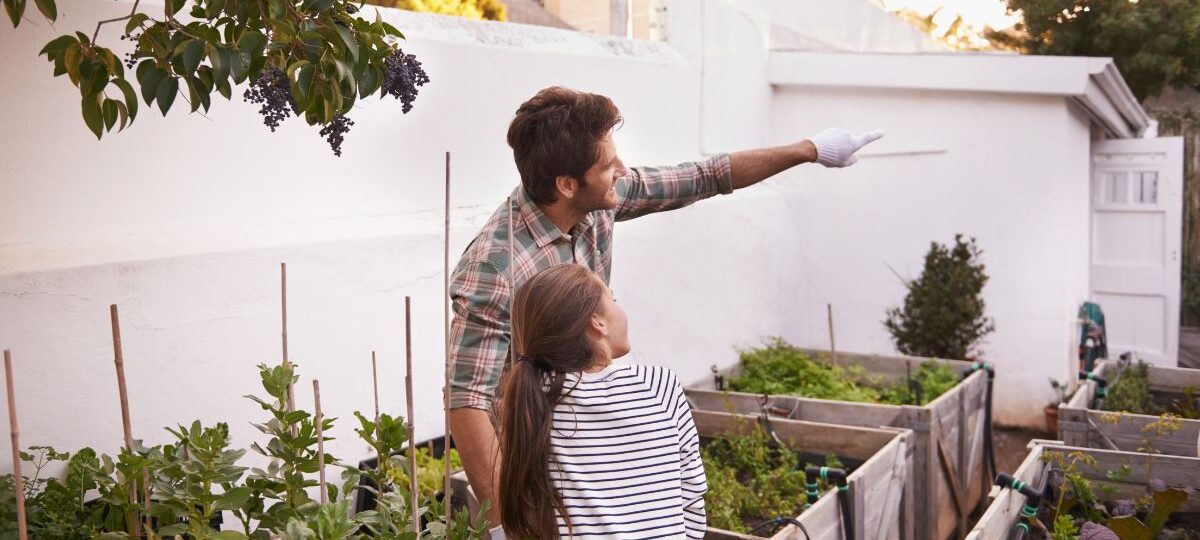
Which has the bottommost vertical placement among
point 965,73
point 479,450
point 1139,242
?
point 479,450

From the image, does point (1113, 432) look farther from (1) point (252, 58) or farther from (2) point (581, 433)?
(1) point (252, 58)

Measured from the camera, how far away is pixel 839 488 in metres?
3.32

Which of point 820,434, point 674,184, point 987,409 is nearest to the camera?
point 674,184

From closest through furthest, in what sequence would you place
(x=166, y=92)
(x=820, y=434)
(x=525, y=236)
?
1. (x=166, y=92)
2. (x=525, y=236)
3. (x=820, y=434)

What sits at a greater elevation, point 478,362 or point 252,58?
point 252,58

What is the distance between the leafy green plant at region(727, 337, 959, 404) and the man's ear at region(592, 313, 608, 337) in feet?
10.5

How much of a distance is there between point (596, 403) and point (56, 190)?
1.90 m

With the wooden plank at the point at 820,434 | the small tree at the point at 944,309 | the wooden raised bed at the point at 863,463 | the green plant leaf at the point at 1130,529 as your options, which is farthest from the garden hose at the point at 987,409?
the green plant leaf at the point at 1130,529

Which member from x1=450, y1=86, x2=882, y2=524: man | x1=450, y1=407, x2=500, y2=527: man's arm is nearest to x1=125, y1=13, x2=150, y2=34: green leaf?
x1=450, y1=86, x2=882, y2=524: man

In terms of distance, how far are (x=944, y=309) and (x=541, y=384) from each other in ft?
15.5

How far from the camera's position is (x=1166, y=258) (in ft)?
24.9

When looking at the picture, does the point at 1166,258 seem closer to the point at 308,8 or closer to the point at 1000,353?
the point at 1000,353

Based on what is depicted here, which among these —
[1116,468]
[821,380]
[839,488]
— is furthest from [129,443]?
[821,380]

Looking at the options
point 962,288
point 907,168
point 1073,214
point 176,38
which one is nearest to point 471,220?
point 176,38
